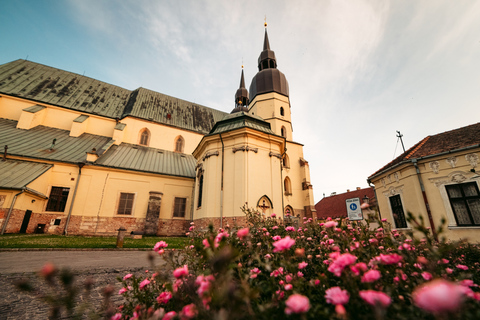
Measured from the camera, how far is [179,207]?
1758 centimetres

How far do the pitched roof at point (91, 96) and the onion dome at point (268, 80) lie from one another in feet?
26.3

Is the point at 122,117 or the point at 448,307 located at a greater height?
the point at 122,117

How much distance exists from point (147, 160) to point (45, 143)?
301 inches

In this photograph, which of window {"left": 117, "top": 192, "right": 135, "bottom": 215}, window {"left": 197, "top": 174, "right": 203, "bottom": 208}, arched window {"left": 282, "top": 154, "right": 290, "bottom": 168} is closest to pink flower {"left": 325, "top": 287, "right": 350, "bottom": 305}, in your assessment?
window {"left": 197, "top": 174, "right": 203, "bottom": 208}

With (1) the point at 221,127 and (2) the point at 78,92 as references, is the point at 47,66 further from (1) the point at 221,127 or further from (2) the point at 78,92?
(1) the point at 221,127

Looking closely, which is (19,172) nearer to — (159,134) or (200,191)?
(200,191)

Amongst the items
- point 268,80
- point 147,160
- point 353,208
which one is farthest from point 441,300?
point 268,80

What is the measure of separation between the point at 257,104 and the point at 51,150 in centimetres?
1888

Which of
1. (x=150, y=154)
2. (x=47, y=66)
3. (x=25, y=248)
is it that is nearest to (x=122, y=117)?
(x=150, y=154)

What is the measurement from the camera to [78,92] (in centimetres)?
2223

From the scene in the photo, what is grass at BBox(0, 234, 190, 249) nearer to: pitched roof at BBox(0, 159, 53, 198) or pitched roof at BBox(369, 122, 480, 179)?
pitched roof at BBox(0, 159, 53, 198)

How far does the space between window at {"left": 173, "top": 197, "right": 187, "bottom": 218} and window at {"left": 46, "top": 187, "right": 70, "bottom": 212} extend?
7624mm

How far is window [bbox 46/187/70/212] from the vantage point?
14.2 m

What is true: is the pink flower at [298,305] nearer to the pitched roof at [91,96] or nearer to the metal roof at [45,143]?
the metal roof at [45,143]
